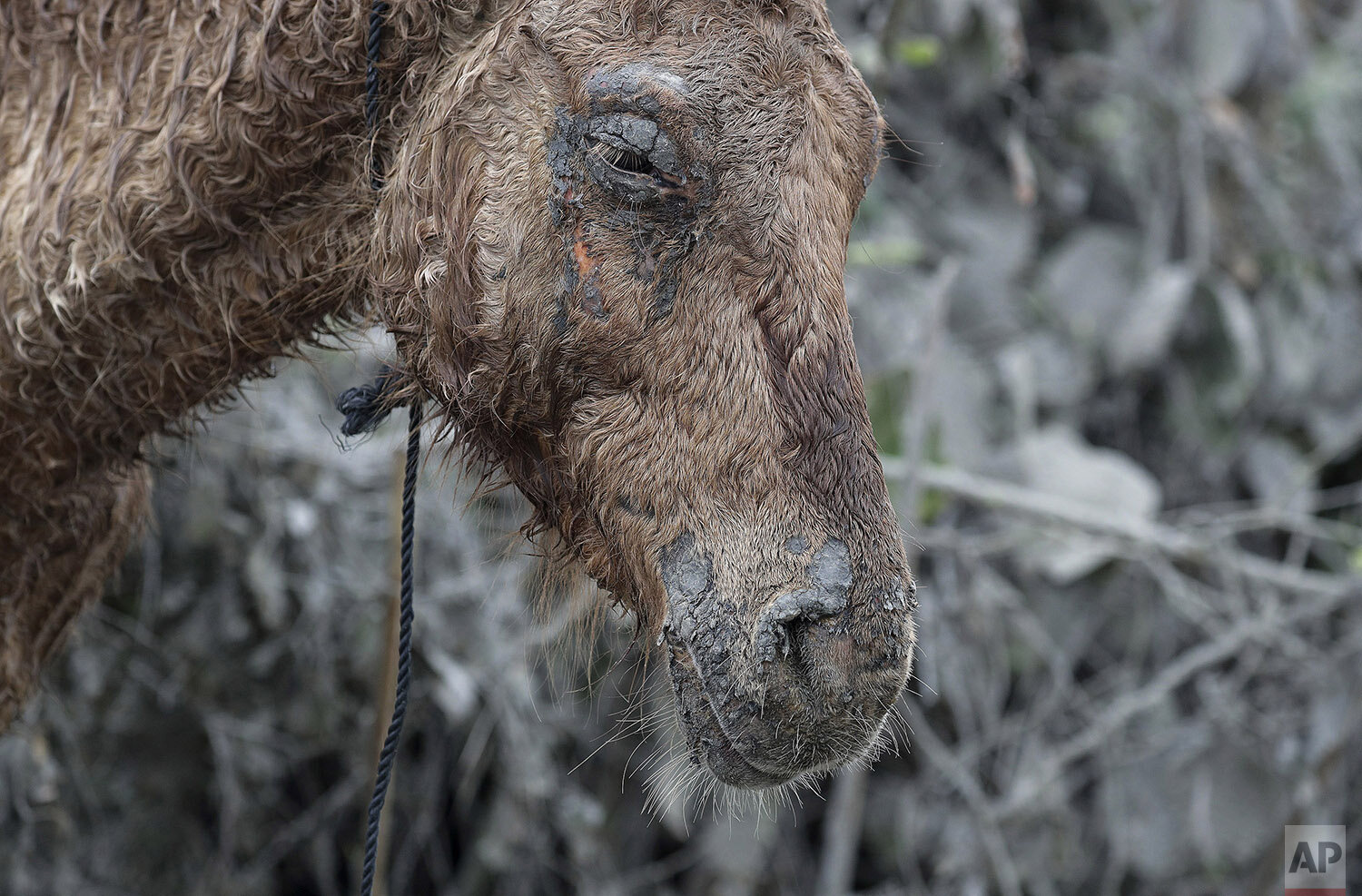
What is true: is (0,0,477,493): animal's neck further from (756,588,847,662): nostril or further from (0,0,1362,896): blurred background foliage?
(0,0,1362,896): blurred background foliage

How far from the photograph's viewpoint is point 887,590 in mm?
1402

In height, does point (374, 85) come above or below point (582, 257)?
above

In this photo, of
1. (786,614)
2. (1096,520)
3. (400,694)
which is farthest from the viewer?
(1096,520)

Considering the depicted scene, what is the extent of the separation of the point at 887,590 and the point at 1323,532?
2868mm

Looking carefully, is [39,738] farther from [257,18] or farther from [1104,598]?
[1104,598]

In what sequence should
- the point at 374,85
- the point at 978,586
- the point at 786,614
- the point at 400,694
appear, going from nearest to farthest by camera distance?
the point at 786,614 → the point at 374,85 → the point at 400,694 → the point at 978,586

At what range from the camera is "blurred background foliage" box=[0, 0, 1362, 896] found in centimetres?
341

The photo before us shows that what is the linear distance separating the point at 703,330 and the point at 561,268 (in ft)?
0.67

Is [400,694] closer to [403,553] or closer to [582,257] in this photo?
[403,553]

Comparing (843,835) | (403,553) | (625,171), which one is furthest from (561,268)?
(843,835)

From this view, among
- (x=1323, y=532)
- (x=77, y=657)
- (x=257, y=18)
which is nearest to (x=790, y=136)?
(x=257, y=18)

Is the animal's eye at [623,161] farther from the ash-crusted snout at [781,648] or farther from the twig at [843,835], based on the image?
the twig at [843,835]

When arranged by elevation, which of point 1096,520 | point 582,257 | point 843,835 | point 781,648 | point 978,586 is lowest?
point 843,835

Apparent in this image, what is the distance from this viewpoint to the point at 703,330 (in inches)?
56.4
